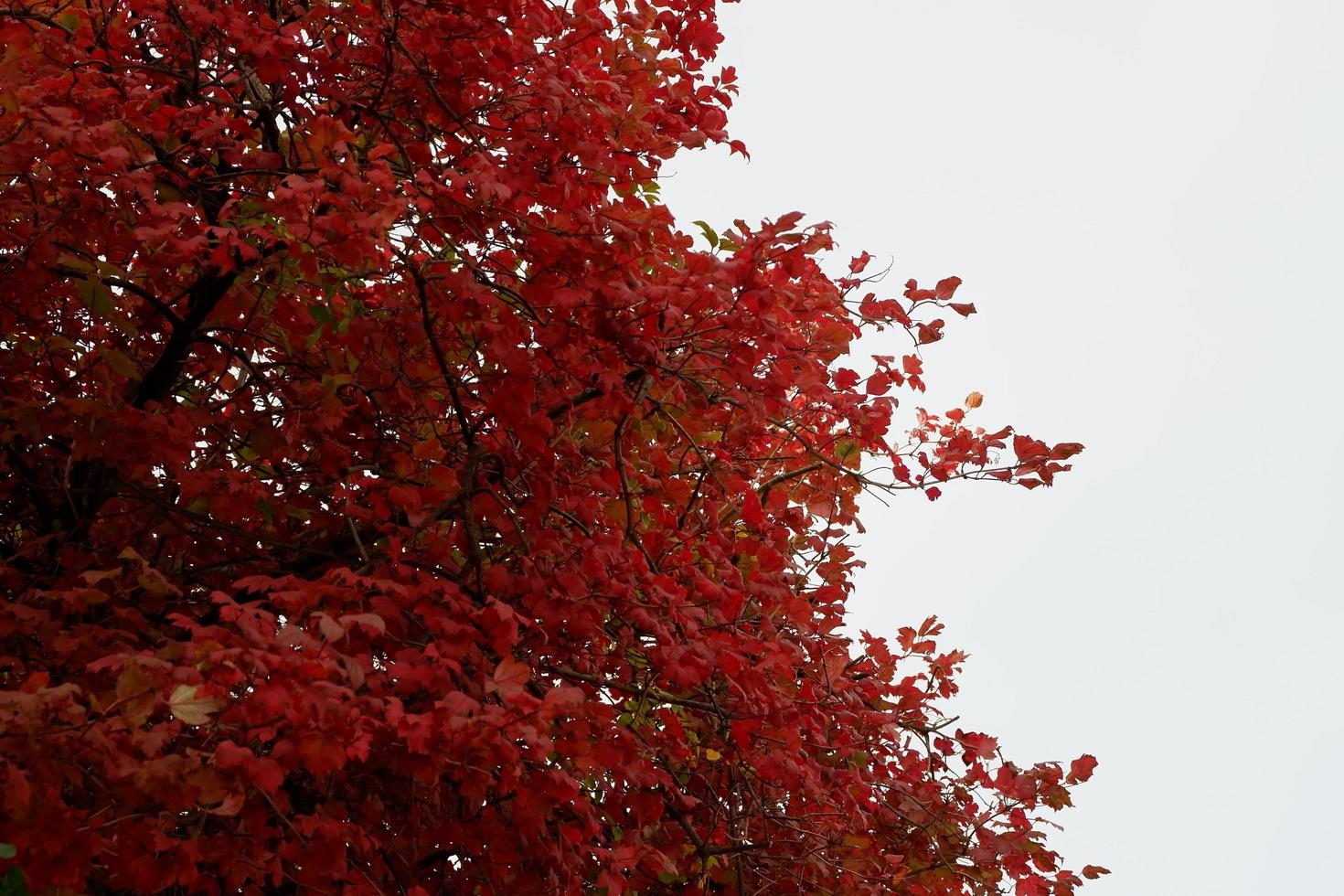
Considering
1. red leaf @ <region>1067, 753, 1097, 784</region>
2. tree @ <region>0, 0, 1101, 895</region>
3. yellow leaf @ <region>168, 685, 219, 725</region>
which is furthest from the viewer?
red leaf @ <region>1067, 753, 1097, 784</region>

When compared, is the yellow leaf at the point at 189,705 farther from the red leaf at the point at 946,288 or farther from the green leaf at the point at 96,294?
the red leaf at the point at 946,288

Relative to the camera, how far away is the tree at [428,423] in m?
3.91

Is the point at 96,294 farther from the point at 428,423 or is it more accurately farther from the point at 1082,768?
the point at 1082,768

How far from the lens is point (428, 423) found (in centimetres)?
505

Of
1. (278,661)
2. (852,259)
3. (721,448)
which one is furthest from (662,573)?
(278,661)

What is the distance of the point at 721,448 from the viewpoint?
566cm

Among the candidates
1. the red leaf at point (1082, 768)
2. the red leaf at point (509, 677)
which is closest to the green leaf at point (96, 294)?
the red leaf at point (509, 677)

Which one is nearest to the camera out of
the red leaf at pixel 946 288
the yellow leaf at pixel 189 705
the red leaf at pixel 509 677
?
the yellow leaf at pixel 189 705

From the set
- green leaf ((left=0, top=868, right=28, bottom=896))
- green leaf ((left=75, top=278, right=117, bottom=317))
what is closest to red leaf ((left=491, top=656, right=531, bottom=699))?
green leaf ((left=0, top=868, right=28, bottom=896))

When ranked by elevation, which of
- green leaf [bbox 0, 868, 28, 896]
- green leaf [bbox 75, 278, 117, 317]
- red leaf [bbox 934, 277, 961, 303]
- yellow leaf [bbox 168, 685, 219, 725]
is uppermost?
red leaf [bbox 934, 277, 961, 303]

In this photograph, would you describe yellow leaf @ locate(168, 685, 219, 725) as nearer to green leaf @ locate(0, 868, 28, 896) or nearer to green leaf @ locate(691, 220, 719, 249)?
green leaf @ locate(0, 868, 28, 896)

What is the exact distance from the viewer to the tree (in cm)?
391

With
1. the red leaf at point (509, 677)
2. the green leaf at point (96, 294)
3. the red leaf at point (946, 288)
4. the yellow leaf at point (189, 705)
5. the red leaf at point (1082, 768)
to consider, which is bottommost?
the yellow leaf at point (189, 705)

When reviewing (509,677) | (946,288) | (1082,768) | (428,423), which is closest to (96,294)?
(428,423)
